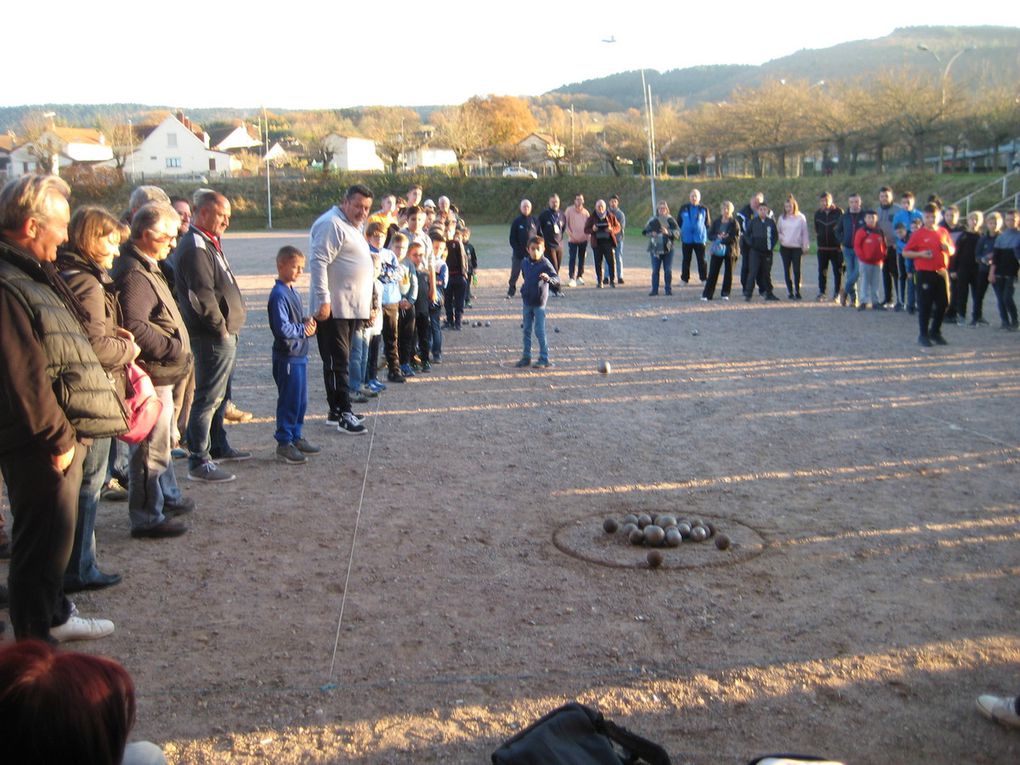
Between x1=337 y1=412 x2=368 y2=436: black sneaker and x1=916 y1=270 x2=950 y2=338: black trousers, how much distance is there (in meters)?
8.72

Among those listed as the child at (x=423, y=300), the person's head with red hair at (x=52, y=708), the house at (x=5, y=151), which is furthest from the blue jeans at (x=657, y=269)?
the house at (x=5, y=151)

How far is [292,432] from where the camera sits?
8.35m

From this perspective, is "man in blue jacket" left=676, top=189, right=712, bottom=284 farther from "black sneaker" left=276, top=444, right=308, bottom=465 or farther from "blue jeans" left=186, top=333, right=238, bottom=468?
"blue jeans" left=186, top=333, right=238, bottom=468

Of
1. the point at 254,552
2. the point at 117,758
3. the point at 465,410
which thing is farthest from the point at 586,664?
the point at 465,410

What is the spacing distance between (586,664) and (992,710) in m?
1.73

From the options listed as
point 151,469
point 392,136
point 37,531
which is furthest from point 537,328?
point 392,136

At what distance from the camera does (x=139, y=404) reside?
5.62 m

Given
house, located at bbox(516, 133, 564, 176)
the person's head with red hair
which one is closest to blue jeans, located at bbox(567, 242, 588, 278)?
the person's head with red hair

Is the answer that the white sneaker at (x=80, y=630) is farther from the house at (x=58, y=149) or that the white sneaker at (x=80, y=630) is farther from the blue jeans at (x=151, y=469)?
the house at (x=58, y=149)

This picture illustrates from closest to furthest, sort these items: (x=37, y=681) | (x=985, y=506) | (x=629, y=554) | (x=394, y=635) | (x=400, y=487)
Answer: (x=37, y=681)
(x=394, y=635)
(x=629, y=554)
(x=985, y=506)
(x=400, y=487)

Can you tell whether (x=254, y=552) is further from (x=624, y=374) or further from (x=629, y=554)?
(x=624, y=374)

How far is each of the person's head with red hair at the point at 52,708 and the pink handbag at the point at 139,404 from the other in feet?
12.7

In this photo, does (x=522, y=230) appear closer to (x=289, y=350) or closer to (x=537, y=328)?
(x=537, y=328)

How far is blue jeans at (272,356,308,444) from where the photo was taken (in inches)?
322
